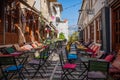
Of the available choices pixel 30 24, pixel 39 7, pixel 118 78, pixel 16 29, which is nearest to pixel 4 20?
pixel 16 29

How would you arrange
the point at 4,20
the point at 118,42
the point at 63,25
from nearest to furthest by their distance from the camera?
the point at 118,42 < the point at 4,20 < the point at 63,25

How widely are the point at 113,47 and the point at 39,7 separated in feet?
58.5

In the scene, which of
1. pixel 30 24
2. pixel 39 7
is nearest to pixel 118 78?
pixel 30 24

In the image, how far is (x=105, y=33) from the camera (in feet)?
43.4

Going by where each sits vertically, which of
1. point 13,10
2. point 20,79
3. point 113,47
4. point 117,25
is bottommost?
point 20,79

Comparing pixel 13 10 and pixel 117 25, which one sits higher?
pixel 13 10

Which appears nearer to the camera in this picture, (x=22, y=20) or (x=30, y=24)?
(x=22, y=20)

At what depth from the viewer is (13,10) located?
16.0m

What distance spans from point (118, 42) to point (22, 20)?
7484 millimetres

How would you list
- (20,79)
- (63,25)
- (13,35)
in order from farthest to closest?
(63,25) < (13,35) < (20,79)

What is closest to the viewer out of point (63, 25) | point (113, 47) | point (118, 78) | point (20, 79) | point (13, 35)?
point (118, 78)

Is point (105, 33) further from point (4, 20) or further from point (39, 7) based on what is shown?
point (39, 7)

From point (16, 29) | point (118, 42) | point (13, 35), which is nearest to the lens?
point (118, 42)

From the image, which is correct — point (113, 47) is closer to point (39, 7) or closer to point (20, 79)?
point (20, 79)
